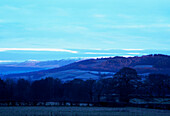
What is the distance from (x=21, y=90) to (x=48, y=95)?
8.42 m

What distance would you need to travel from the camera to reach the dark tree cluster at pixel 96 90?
160 ft

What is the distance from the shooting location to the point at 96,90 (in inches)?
2282

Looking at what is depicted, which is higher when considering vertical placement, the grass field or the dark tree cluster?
the dark tree cluster

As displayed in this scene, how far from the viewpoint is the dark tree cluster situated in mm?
48750

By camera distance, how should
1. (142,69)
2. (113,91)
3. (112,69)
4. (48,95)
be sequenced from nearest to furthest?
(113,91) < (48,95) < (142,69) < (112,69)

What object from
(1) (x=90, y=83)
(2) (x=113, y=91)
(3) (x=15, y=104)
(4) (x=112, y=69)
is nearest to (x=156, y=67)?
(4) (x=112, y=69)

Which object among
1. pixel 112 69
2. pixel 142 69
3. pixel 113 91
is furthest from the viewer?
pixel 112 69

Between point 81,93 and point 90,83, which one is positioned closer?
point 81,93

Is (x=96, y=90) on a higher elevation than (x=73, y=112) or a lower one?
higher

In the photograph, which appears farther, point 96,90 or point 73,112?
point 96,90

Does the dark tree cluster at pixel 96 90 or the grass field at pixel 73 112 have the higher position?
the dark tree cluster at pixel 96 90

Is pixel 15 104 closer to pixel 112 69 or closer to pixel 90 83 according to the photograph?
pixel 90 83

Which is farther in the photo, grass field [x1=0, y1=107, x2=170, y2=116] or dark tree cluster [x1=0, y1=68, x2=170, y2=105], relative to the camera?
dark tree cluster [x1=0, y1=68, x2=170, y2=105]

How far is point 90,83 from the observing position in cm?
6334
